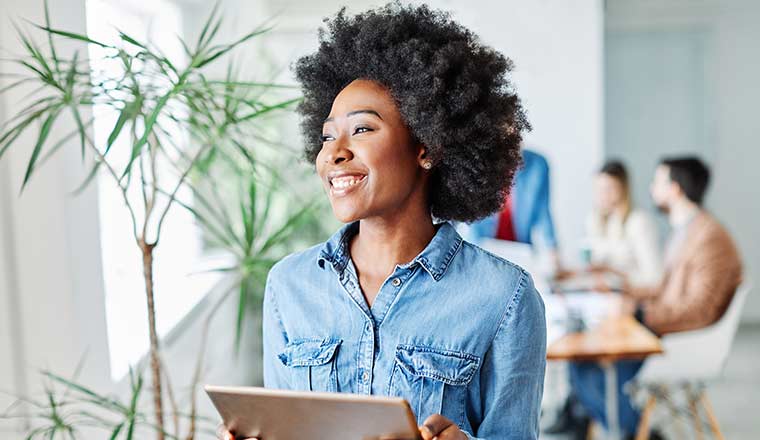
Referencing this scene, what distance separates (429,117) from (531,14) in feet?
13.6

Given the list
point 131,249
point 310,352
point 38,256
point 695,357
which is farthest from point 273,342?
point 695,357

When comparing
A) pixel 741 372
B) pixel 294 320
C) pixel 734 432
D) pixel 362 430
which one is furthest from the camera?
pixel 741 372

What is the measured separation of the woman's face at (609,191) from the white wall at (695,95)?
2174 millimetres

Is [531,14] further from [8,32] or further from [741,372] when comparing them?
[8,32]

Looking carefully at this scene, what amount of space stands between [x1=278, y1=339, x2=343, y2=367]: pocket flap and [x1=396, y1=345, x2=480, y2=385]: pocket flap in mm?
125

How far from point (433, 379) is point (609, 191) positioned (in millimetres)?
3236

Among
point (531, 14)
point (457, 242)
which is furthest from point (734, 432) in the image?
point (457, 242)

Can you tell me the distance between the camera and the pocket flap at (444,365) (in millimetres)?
1213

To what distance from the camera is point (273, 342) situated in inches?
53.5

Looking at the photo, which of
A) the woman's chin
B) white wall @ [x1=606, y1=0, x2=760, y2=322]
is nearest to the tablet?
the woman's chin

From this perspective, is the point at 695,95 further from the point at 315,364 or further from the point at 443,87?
the point at 315,364

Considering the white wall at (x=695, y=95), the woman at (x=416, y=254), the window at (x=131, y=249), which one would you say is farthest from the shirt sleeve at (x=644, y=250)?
the woman at (x=416, y=254)

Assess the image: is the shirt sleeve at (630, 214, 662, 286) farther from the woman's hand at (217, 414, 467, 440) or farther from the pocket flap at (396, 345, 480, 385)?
the woman's hand at (217, 414, 467, 440)

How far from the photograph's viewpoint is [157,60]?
1.49m
